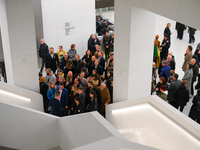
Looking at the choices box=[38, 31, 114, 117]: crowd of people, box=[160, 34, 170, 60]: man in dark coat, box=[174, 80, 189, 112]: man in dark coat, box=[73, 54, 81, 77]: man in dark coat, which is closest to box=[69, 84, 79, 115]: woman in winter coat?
box=[38, 31, 114, 117]: crowd of people

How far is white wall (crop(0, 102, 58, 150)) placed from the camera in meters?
6.40

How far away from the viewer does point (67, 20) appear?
43.4 feet

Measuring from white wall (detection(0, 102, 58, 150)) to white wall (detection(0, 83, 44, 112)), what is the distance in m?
2.00

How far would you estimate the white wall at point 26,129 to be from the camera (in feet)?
21.0

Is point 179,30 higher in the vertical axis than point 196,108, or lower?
higher

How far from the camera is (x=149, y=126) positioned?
7.01 meters

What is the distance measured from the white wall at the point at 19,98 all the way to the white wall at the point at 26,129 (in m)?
2.00

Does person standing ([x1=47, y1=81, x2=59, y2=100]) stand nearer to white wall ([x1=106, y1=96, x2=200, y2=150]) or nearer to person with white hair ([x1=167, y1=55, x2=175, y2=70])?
white wall ([x1=106, y1=96, x2=200, y2=150])

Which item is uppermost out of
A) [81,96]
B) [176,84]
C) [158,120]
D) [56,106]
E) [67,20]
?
[67,20]

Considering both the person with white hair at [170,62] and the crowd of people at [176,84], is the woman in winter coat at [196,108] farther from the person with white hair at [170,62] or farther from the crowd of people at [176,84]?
the person with white hair at [170,62]

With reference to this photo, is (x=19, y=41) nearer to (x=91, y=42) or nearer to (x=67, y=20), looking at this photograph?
(x=91, y=42)

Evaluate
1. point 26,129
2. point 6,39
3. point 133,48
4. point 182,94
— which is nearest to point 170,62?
point 182,94

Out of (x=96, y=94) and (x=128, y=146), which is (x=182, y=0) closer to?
(x=128, y=146)

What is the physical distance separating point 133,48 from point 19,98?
161 inches
